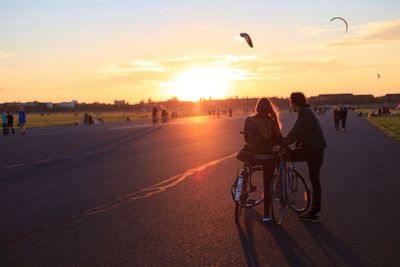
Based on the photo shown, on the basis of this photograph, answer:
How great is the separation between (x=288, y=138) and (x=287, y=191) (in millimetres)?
823

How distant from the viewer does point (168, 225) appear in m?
7.61

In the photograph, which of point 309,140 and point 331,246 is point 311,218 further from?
point 331,246

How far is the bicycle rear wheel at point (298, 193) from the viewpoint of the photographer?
8.05 metres

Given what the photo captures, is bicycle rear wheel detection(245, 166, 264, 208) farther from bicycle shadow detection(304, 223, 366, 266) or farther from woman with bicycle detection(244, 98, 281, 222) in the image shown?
bicycle shadow detection(304, 223, 366, 266)

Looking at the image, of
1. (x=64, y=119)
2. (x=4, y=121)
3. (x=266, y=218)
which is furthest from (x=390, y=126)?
(x=64, y=119)

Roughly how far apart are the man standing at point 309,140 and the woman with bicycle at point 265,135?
321mm

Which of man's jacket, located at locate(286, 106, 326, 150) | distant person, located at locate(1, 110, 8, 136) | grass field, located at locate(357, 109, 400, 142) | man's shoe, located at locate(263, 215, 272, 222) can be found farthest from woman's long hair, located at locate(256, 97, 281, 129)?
distant person, located at locate(1, 110, 8, 136)

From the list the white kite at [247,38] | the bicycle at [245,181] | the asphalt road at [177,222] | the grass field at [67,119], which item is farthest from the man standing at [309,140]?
the grass field at [67,119]

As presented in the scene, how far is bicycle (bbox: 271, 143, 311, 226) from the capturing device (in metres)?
7.75

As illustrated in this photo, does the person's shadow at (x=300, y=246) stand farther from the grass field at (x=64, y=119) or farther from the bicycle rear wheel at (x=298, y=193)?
the grass field at (x=64, y=119)

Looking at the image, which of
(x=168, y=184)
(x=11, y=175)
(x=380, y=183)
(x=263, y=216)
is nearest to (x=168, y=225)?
(x=263, y=216)

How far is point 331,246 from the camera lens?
6.42 meters

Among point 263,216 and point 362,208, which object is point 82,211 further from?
point 362,208

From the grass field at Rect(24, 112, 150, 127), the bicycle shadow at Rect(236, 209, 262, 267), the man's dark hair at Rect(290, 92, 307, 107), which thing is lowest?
the grass field at Rect(24, 112, 150, 127)
